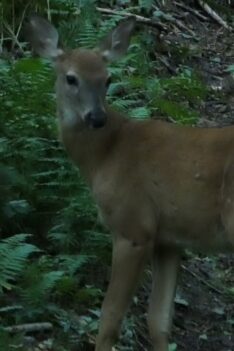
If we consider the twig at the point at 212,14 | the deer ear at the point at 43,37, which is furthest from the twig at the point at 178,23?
the deer ear at the point at 43,37

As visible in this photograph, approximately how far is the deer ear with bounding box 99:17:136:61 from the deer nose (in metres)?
0.73

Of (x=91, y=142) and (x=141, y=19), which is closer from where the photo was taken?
(x=91, y=142)

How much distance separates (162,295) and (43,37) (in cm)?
204

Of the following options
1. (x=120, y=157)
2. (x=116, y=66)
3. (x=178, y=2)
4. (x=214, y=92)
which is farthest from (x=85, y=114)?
(x=178, y=2)

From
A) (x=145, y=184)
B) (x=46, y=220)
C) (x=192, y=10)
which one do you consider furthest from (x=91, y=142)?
A: (x=192, y=10)

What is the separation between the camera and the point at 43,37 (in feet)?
26.8

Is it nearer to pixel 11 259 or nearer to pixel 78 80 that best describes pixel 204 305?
pixel 11 259

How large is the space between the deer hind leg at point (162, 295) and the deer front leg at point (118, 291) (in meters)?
0.36

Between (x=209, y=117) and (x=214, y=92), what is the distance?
2.92 ft

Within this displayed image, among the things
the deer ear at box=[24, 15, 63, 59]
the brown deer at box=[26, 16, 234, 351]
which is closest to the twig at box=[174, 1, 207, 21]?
the deer ear at box=[24, 15, 63, 59]

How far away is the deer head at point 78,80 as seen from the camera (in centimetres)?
754

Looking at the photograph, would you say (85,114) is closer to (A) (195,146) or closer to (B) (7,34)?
(A) (195,146)

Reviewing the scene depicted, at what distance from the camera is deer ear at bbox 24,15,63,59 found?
26.6 feet

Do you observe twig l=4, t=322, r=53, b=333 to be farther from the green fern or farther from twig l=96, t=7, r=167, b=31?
twig l=96, t=7, r=167, b=31
